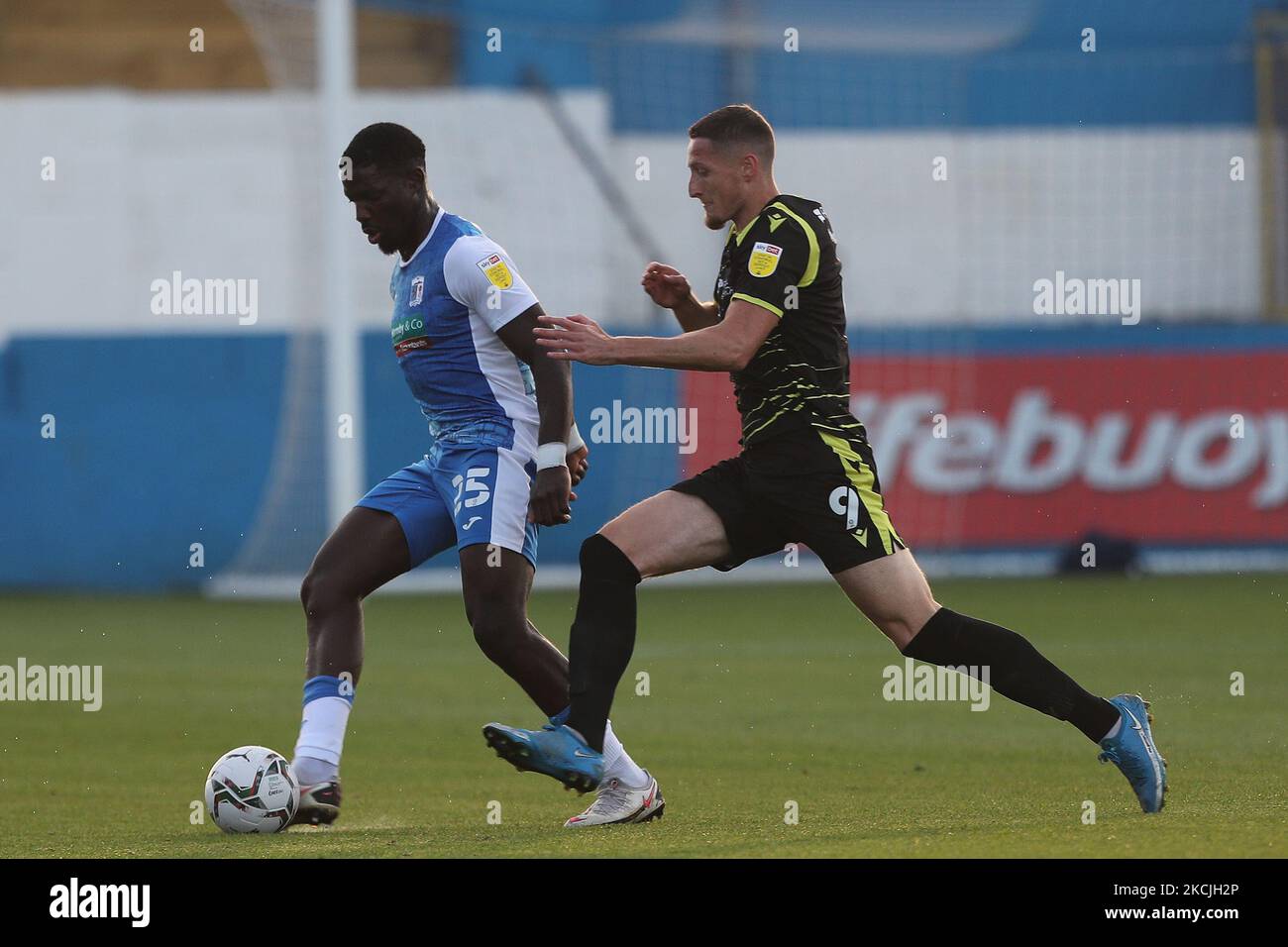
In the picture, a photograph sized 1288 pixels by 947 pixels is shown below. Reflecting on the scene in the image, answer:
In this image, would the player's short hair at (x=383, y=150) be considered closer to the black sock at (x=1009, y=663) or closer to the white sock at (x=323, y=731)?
the white sock at (x=323, y=731)

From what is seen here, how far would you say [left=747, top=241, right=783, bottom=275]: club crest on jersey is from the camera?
20.5 ft

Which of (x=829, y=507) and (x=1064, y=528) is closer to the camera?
(x=829, y=507)

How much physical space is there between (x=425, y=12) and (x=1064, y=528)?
24.7 feet

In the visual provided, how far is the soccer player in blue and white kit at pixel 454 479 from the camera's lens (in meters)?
6.46

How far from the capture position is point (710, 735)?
30.1ft

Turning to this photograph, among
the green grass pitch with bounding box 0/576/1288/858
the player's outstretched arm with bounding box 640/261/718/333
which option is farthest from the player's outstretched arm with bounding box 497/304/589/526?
the green grass pitch with bounding box 0/576/1288/858

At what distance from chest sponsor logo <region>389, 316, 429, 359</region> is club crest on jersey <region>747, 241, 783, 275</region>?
112 cm

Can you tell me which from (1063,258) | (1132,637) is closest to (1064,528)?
(1063,258)

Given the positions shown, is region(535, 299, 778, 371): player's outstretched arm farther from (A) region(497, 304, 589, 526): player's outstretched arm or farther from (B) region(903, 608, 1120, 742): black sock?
(B) region(903, 608, 1120, 742): black sock

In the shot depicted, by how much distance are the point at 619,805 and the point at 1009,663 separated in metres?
1.32

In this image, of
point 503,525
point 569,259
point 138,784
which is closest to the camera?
point 503,525

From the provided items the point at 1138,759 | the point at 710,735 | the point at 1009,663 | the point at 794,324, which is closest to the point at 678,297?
the point at 794,324

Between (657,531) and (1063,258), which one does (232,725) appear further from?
(1063,258)

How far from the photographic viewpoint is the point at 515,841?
238 inches
